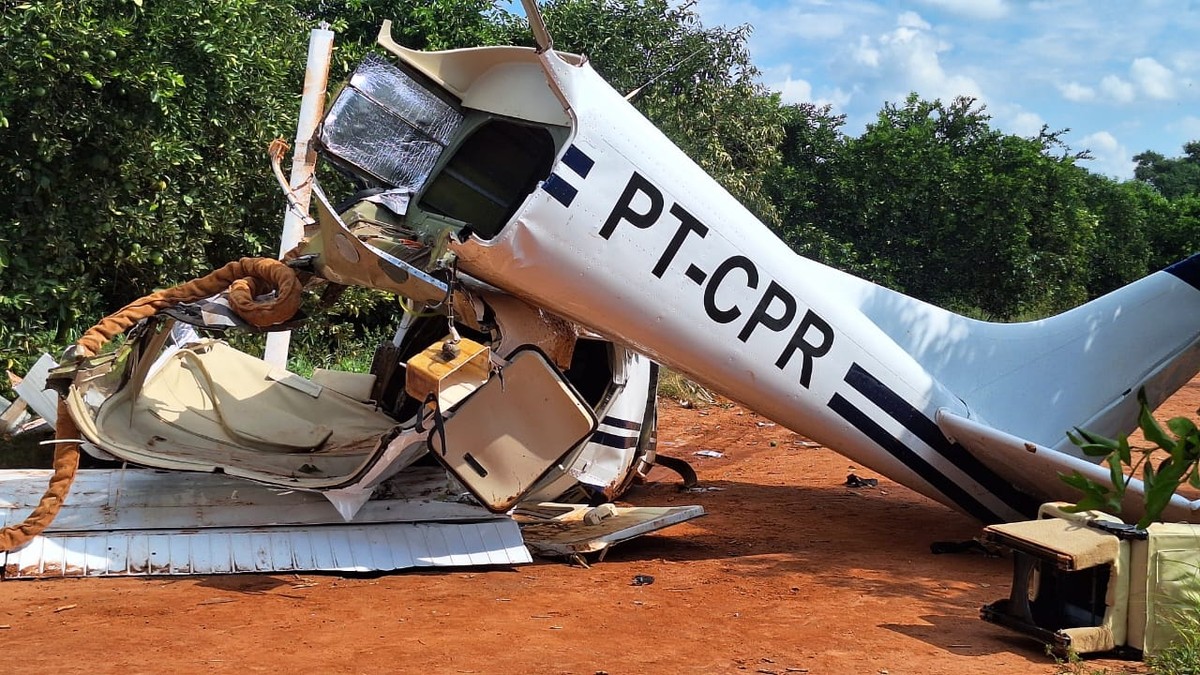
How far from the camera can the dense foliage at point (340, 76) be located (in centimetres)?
893

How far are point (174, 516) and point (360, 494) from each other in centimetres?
97

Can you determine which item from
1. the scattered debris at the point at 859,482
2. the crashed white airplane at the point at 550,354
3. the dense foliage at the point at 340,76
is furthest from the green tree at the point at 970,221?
the crashed white airplane at the point at 550,354

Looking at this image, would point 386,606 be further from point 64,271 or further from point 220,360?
point 64,271

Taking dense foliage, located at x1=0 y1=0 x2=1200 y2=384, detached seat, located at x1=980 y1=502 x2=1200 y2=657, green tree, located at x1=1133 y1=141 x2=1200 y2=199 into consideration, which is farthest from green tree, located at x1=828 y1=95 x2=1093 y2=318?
green tree, located at x1=1133 y1=141 x2=1200 y2=199

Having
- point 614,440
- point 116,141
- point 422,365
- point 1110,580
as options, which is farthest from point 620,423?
point 116,141

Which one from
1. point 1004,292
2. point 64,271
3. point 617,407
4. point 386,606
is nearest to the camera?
point 386,606

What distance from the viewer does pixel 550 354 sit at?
6168 millimetres

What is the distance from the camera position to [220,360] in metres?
7.51

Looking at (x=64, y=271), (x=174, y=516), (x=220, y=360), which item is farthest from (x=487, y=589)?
(x=64, y=271)

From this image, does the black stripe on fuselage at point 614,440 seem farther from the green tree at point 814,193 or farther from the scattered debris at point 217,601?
the green tree at point 814,193

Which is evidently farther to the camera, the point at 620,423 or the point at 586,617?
the point at 620,423

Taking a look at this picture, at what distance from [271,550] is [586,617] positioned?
5.82 feet

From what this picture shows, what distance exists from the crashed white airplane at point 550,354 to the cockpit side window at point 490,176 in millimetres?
A: 12

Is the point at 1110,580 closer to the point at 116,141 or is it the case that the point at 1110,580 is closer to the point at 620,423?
the point at 620,423
